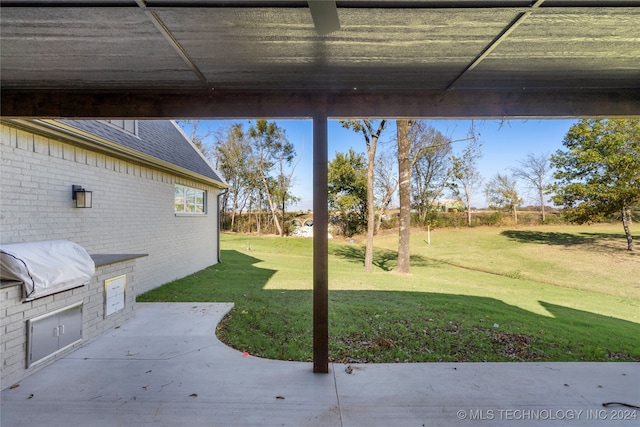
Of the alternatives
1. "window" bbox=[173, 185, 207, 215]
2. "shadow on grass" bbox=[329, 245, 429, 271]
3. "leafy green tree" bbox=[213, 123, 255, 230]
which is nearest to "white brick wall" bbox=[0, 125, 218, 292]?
"window" bbox=[173, 185, 207, 215]

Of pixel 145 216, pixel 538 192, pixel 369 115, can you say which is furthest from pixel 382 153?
pixel 538 192

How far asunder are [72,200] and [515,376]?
20.7 ft

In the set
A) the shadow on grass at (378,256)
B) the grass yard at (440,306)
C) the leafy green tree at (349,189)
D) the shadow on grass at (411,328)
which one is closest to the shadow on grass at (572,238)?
the grass yard at (440,306)

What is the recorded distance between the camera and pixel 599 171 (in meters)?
14.4

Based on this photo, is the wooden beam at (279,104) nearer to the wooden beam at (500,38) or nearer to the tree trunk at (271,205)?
the wooden beam at (500,38)

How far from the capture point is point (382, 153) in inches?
593

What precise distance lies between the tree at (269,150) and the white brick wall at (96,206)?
45.5 ft

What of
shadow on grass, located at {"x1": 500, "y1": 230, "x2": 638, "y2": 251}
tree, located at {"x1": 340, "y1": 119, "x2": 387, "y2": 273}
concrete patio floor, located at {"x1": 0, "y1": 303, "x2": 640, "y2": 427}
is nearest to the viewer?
concrete patio floor, located at {"x1": 0, "y1": 303, "x2": 640, "y2": 427}

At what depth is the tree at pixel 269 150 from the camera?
23234 mm

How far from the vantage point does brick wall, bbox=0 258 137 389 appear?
9.21ft

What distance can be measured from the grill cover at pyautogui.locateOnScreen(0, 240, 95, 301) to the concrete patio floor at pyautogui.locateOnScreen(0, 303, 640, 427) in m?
0.83

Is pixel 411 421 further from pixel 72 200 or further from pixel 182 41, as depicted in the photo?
pixel 72 200

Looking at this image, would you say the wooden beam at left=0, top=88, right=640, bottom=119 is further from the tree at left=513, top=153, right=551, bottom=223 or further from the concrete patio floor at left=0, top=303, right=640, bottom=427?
the tree at left=513, top=153, right=551, bottom=223

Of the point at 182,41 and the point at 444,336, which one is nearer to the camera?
the point at 182,41
